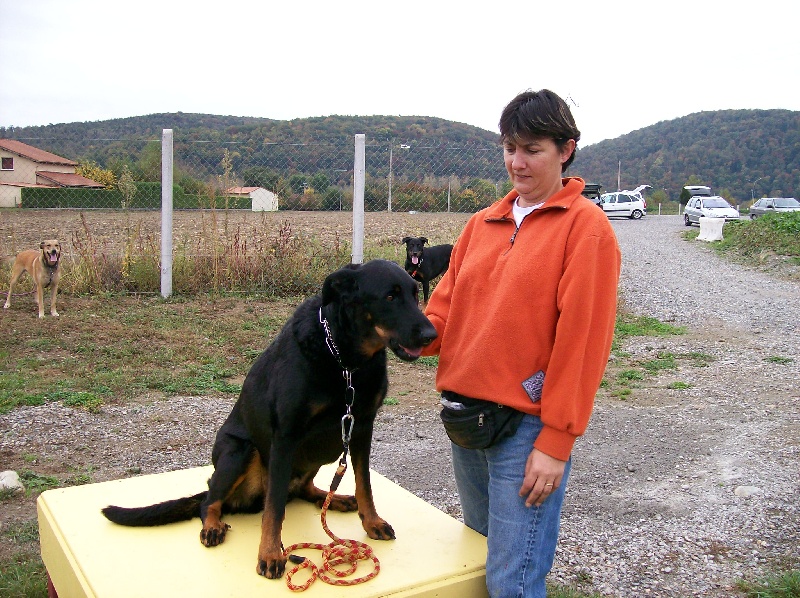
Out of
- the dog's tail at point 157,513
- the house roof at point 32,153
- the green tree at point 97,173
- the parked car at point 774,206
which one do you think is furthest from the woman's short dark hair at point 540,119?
the parked car at point 774,206

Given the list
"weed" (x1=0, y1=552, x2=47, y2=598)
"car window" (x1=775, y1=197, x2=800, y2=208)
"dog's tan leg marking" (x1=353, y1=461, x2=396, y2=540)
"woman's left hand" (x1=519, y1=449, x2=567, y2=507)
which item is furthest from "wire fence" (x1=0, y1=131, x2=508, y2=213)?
"car window" (x1=775, y1=197, x2=800, y2=208)

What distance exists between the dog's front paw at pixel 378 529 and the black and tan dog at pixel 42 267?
24.4 ft

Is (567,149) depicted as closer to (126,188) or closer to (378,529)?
(378,529)

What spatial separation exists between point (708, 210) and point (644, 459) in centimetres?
2874

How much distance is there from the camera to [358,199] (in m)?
9.55

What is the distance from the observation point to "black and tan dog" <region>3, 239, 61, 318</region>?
8.81 metres

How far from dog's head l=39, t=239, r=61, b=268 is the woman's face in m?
8.45

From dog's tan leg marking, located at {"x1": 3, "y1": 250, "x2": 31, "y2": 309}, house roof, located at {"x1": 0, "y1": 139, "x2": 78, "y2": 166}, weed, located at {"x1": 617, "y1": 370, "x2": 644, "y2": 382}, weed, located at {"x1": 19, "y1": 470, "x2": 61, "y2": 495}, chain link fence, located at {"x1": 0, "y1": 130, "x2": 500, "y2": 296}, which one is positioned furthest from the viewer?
house roof, located at {"x1": 0, "y1": 139, "x2": 78, "y2": 166}

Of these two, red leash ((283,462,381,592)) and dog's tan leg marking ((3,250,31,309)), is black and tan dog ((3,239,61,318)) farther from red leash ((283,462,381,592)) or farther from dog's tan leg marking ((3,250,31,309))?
red leash ((283,462,381,592))

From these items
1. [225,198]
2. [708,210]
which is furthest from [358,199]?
[708,210]

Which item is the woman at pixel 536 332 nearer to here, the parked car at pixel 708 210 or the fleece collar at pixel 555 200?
the fleece collar at pixel 555 200

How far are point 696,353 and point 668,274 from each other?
8195 millimetres

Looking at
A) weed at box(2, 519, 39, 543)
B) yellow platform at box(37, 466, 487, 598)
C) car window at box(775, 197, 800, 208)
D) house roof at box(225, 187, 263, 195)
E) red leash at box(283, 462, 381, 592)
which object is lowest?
weed at box(2, 519, 39, 543)

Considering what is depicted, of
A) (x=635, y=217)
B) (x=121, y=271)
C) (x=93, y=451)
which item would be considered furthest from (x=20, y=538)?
(x=635, y=217)
